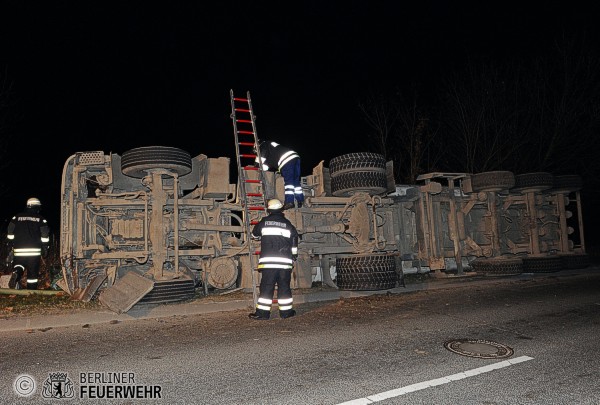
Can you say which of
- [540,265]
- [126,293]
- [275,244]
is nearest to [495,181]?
[540,265]

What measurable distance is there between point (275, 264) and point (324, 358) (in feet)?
6.70

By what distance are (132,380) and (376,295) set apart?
4.96 m

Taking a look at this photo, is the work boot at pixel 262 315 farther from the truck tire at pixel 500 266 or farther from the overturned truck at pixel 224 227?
the truck tire at pixel 500 266

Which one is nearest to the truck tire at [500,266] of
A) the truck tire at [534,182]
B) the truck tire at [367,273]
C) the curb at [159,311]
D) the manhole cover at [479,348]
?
the curb at [159,311]

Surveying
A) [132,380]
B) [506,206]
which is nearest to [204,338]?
[132,380]

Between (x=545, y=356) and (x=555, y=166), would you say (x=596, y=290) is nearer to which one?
(x=545, y=356)

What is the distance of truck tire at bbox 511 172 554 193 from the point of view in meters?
10.8

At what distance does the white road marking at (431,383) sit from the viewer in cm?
304

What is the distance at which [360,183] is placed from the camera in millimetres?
8523

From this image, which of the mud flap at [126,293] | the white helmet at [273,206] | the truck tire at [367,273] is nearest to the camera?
the mud flap at [126,293]

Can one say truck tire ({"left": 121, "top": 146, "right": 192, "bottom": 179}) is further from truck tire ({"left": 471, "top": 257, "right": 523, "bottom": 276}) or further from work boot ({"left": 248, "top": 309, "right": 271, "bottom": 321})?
truck tire ({"left": 471, "top": 257, "right": 523, "bottom": 276})

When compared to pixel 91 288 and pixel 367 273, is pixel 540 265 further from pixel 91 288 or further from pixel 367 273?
pixel 91 288

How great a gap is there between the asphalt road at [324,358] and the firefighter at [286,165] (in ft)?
8.23

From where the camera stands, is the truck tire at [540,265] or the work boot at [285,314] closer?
the work boot at [285,314]
